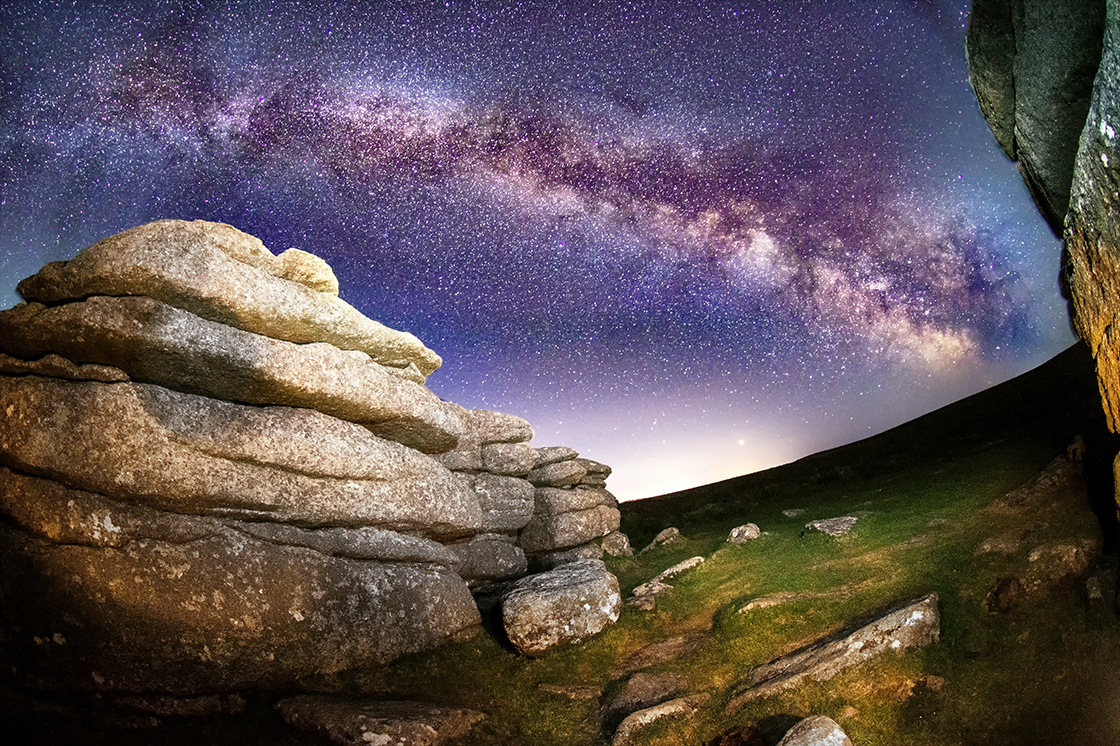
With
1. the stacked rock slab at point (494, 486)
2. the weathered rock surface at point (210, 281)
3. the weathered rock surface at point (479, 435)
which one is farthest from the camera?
the weathered rock surface at point (479, 435)

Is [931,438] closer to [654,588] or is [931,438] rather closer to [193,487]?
[654,588]

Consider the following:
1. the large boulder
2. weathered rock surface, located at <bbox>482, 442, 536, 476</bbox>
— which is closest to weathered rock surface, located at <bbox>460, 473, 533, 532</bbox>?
weathered rock surface, located at <bbox>482, 442, 536, 476</bbox>

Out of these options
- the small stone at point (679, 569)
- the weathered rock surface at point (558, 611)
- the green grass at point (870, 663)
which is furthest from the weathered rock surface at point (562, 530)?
the weathered rock surface at point (558, 611)

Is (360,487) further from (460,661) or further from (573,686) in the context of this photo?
(573,686)

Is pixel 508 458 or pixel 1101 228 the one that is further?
pixel 508 458

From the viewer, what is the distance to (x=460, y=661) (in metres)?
13.3

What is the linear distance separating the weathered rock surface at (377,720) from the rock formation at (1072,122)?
14.3 metres

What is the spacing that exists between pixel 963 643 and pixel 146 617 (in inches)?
631

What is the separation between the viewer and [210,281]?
42.1 ft

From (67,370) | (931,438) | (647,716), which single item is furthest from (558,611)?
(931,438)

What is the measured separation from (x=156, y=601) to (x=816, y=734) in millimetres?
12427

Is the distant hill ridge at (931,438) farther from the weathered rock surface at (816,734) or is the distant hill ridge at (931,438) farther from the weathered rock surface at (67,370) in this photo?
the weathered rock surface at (67,370)

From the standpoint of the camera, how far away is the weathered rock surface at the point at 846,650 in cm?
1034

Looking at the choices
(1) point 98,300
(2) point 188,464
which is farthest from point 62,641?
(1) point 98,300
